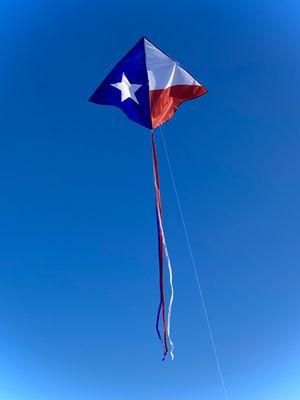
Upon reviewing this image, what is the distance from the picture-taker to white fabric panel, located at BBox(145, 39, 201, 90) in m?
10.1

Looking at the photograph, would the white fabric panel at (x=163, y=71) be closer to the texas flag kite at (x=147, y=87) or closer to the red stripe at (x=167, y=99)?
the texas flag kite at (x=147, y=87)

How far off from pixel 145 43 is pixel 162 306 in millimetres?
8147

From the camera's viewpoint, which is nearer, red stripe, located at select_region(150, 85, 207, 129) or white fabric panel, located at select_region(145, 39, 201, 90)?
red stripe, located at select_region(150, 85, 207, 129)

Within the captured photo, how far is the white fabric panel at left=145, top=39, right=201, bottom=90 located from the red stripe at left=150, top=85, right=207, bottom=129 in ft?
0.54

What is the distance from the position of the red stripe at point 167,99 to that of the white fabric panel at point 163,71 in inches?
6.5

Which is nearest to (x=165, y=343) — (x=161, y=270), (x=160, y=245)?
(x=161, y=270)

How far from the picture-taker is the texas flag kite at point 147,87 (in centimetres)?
975

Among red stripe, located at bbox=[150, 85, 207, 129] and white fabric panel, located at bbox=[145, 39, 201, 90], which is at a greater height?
white fabric panel, located at bbox=[145, 39, 201, 90]

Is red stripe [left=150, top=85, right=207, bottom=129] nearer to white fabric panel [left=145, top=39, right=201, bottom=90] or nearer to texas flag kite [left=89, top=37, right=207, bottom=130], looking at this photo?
texas flag kite [left=89, top=37, right=207, bottom=130]

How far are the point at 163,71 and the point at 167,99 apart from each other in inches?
39.1

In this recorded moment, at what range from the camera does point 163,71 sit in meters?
10.3

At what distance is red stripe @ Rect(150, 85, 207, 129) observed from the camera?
969cm

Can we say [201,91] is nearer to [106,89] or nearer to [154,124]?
[154,124]

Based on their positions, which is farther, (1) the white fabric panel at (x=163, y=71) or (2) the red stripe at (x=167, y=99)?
(1) the white fabric panel at (x=163, y=71)
